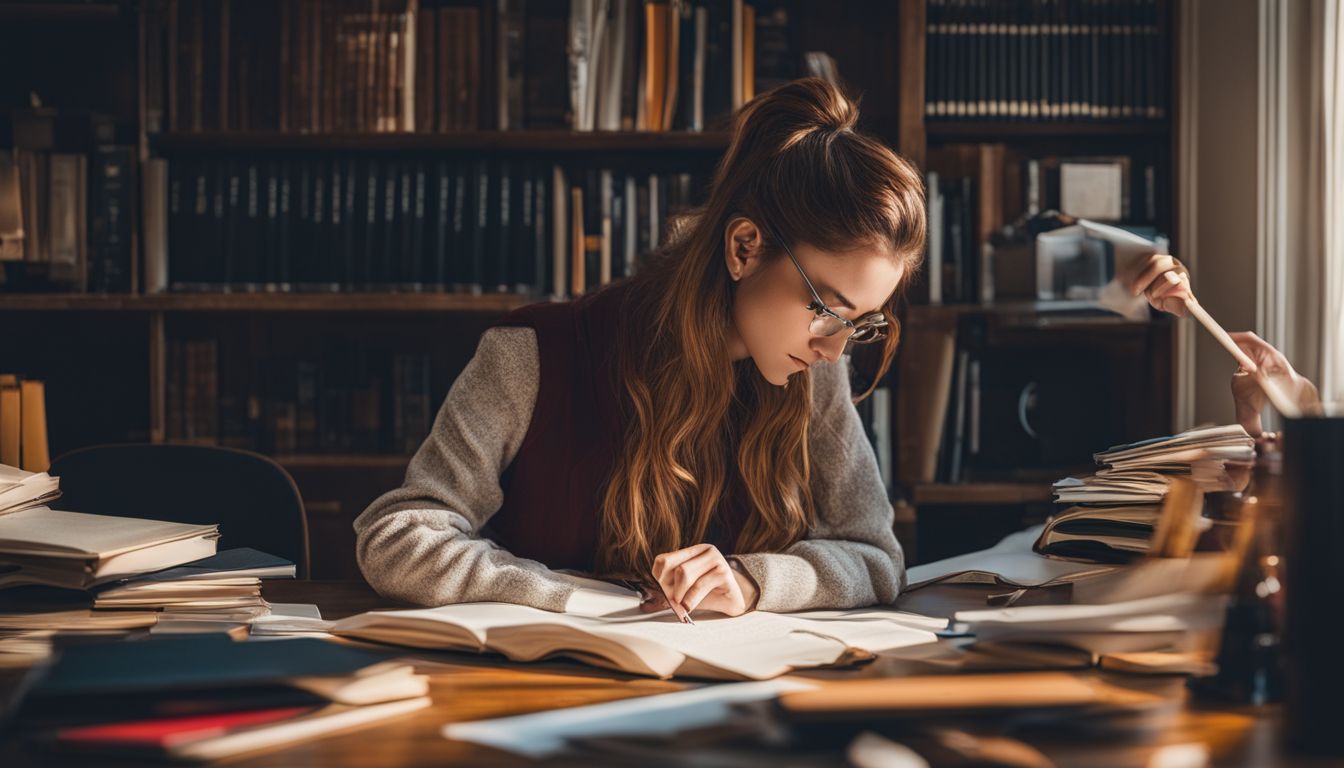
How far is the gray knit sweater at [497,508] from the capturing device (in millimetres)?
1123

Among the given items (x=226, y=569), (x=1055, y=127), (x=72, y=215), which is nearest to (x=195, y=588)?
(x=226, y=569)

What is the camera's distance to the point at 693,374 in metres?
1.33

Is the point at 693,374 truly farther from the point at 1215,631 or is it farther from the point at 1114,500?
the point at 1215,631

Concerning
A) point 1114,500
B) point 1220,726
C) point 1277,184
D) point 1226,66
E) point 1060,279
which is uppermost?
point 1226,66

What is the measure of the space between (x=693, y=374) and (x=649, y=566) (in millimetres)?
224

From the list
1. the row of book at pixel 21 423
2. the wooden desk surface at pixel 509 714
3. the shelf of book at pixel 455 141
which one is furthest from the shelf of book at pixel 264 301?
the wooden desk surface at pixel 509 714

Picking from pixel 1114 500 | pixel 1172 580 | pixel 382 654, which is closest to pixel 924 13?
pixel 1114 500

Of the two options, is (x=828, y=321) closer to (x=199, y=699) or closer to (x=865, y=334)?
(x=865, y=334)

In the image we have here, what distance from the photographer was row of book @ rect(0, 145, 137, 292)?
2479 mm

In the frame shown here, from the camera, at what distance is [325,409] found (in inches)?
102

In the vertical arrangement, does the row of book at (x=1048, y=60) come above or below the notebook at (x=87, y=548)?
above

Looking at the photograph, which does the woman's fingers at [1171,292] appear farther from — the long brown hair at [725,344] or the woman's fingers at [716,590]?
the woman's fingers at [716,590]

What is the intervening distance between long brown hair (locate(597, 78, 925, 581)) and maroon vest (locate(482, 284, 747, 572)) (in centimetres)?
2

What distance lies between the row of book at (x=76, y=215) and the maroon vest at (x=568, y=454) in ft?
4.80
